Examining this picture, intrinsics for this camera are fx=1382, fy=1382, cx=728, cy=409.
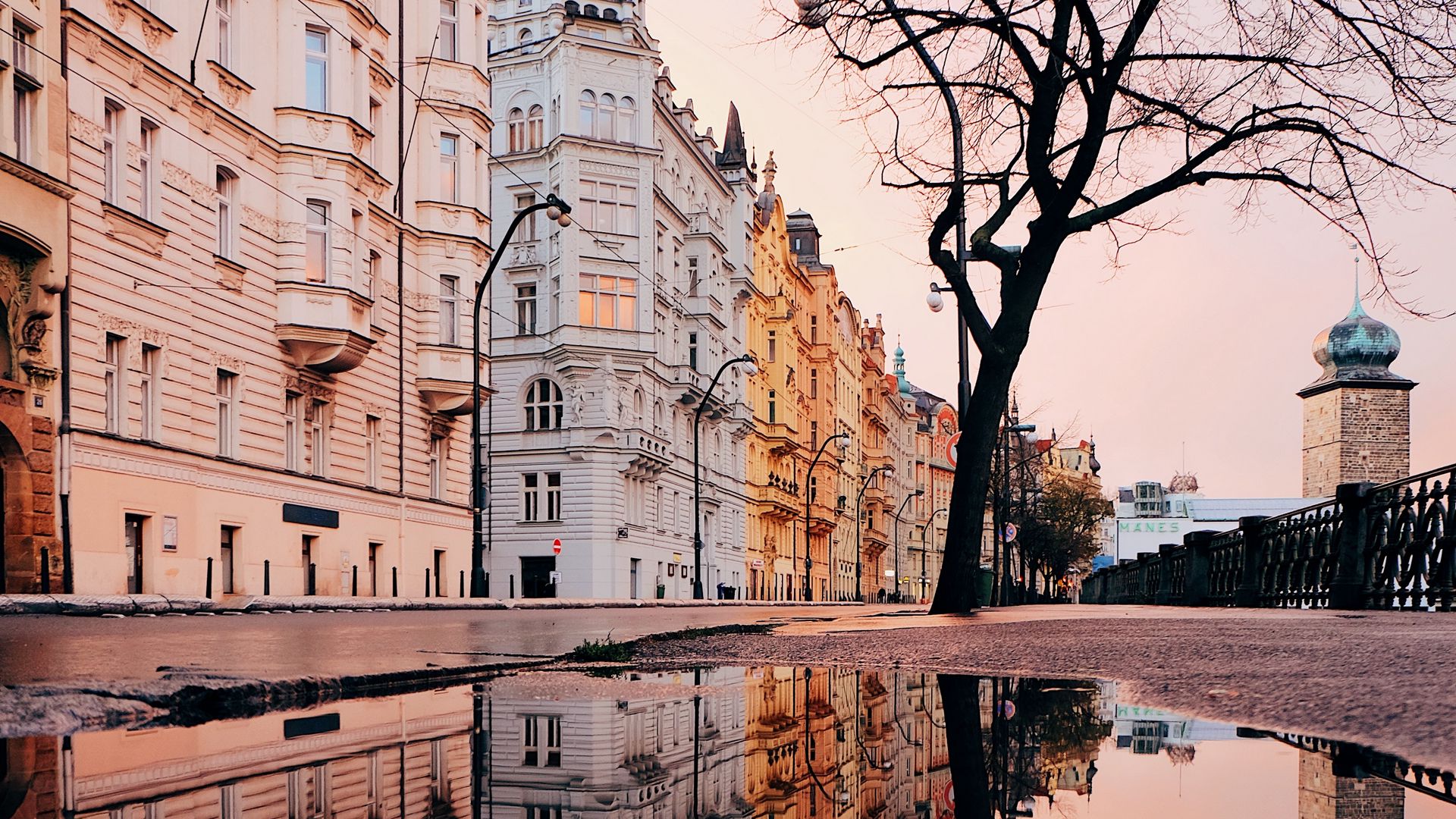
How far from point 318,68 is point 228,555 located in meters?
10.7

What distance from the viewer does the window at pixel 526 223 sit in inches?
2100

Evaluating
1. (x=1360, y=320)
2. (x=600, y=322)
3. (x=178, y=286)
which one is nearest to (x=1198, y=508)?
(x=1360, y=320)

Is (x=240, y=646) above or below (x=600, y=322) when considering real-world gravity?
below

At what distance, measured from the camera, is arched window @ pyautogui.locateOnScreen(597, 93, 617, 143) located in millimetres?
52656

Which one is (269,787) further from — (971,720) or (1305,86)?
(1305,86)

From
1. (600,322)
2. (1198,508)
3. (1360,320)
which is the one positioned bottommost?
(1198,508)

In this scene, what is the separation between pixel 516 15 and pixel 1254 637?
51085 mm

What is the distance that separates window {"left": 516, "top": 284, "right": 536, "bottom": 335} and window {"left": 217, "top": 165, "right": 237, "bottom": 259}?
25.8m

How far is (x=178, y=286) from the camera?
2455 cm

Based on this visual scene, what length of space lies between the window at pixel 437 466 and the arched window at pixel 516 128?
19.4 meters

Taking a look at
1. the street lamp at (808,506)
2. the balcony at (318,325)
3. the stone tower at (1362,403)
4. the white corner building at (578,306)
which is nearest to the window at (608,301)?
the white corner building at (578,306)

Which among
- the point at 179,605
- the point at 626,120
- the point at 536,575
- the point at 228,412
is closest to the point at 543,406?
the point at 536,575

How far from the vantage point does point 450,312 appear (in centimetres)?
3662

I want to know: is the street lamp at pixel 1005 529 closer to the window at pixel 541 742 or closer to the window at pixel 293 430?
the window at pixel 293 430
